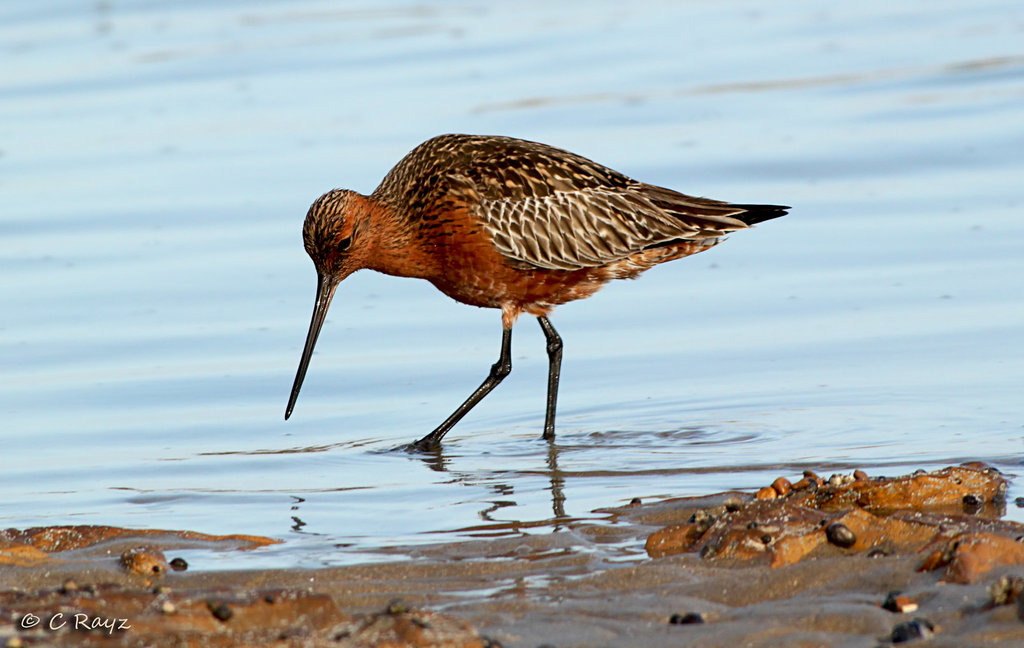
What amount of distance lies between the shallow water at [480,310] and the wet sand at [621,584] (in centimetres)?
39

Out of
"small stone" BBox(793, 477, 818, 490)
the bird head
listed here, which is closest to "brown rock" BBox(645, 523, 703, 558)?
"small stone" BBox(793, 477, 818, 490)

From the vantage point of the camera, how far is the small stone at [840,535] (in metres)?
4.89

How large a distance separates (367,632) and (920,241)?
6.56m

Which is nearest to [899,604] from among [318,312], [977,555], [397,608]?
[977,555]

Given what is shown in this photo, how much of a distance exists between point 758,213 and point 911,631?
4.36 meters

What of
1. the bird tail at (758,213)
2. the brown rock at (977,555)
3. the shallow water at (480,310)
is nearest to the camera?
the brown rock at (977,555)

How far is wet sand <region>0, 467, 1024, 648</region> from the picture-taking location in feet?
13.5

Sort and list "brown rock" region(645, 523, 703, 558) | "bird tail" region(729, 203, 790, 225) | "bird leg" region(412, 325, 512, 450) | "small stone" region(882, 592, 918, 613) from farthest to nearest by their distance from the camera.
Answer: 1. "bird tail" region(729, 203, 790, 225)
2. "bird leg" region(412, 325, 512, 450)
3. "brown rock" region(645, 523, 703, 558)
4. "small stone" region(882, 592, 918, 613)

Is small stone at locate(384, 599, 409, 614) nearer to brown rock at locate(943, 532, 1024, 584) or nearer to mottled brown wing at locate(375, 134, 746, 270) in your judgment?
brown rock at locate(943, 532, 1024, 584)

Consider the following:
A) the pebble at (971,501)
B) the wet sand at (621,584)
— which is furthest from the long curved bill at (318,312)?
the pebble at (971,501)

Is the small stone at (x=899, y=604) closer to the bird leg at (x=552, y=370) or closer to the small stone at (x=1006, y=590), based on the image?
the small stone at (x=1006, y=590)

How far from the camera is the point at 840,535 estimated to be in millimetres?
4895

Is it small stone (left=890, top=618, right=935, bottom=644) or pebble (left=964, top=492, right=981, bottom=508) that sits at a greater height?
pebble (left=964, top=492, right=981, bottom=508)

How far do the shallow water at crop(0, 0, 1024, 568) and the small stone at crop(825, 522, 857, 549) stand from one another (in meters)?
1.14
